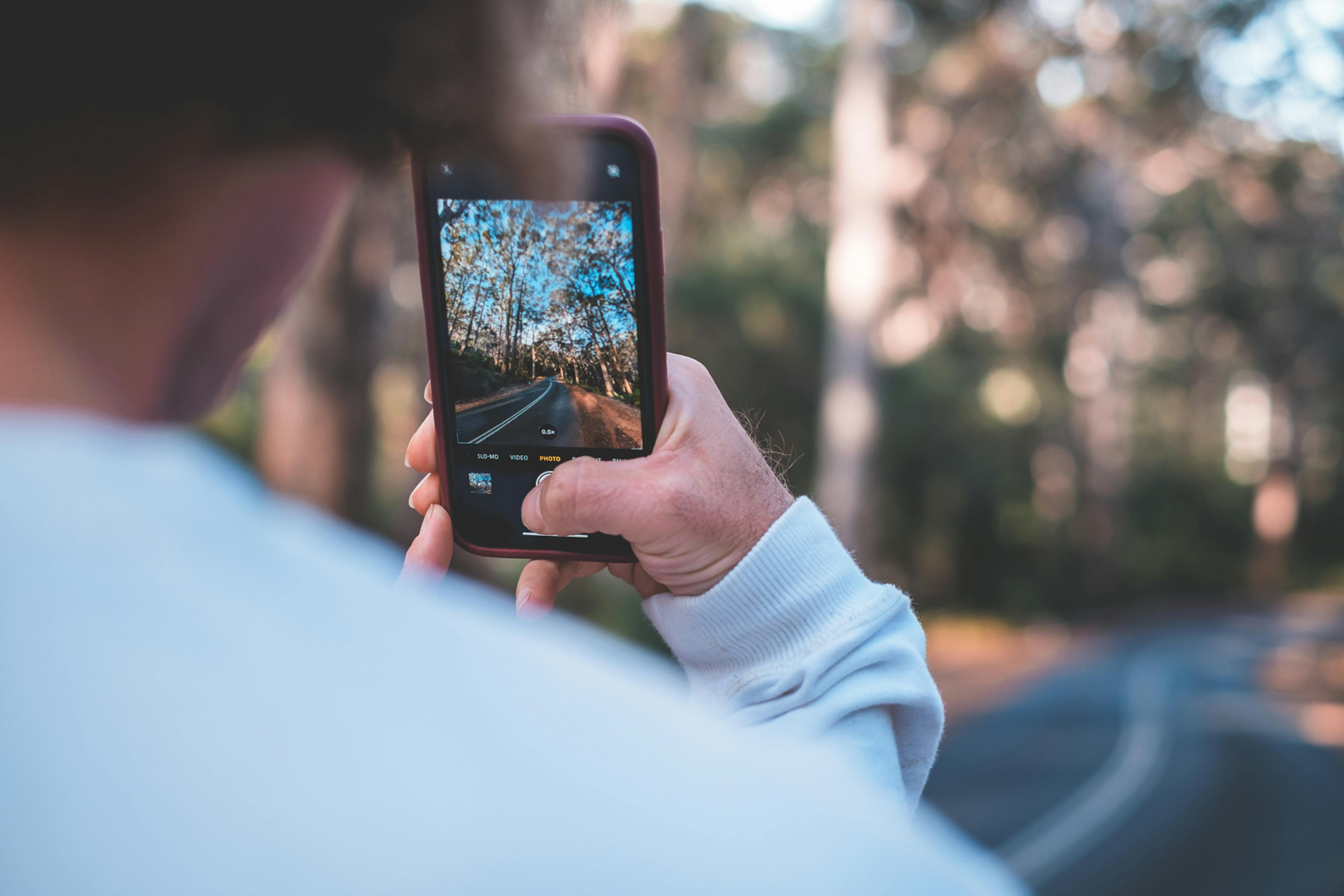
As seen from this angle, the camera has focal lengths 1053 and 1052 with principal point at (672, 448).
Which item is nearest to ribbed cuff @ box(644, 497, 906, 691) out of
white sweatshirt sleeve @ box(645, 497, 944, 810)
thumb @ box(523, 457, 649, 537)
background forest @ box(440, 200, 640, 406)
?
white sweatshirt sleeve @ box(645, 497, 944, 810)

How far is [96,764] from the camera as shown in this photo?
443 millimetres

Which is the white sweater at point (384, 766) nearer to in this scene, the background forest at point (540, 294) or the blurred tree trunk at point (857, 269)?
the background forest at point (540, 294)

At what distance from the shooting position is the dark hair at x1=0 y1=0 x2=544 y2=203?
20.9 inches

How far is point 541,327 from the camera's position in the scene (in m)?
1.24

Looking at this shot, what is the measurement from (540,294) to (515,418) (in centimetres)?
17

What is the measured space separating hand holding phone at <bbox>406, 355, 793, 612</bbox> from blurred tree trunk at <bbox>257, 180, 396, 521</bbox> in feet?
18.0

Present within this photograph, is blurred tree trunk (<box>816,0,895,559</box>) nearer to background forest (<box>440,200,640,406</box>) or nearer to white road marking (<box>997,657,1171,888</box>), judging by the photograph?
white road marking (<box>997,657,1171,888</box>)

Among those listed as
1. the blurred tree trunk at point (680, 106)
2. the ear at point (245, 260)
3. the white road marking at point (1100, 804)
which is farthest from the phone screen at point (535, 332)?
the blurred tree trunk at point (680, 106)

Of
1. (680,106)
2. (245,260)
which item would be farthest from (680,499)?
(680,106)

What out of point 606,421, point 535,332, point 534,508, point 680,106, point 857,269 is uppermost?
point 680,106

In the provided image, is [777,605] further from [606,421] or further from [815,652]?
[606,421]

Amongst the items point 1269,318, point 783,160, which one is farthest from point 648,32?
point 1269,318

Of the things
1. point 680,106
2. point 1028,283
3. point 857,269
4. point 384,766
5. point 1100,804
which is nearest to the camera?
point 384,766

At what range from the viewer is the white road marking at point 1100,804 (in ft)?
23.4
